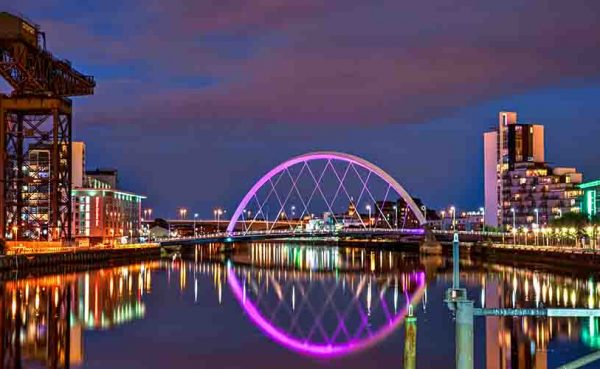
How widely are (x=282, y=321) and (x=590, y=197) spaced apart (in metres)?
74.1

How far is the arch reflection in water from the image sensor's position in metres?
30.2

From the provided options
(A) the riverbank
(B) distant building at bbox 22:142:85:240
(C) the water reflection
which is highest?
(B) distant building at bbox 22:142:85:240

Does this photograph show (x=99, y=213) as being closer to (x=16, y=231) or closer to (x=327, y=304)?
(x=16, y=231)

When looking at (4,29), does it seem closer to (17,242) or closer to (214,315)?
(17,242)

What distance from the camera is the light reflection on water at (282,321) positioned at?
25.1 m

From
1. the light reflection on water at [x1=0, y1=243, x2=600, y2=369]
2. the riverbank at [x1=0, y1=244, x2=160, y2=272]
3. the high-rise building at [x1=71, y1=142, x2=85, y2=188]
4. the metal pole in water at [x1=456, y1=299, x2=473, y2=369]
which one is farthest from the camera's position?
the high-rise building at [x1=71, y1=142, x2=85, y2=188]

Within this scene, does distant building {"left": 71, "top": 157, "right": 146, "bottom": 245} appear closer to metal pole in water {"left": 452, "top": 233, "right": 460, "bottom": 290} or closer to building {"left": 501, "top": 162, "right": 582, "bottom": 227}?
building {"left": 501, "top": 162, "right": 582, "bottom": 227}

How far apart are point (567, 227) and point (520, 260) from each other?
13397mm

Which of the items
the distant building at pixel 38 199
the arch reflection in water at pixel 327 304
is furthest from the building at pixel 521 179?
the distant building at pixel 38 199

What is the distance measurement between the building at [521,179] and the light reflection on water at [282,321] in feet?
167

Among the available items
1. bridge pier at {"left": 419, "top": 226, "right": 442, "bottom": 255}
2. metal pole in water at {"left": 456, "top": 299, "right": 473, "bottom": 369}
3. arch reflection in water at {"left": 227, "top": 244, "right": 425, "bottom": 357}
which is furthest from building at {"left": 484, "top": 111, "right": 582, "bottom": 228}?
metal pole in water at {"left": 456, "top": 299, "right": 473, "bottom": 369}

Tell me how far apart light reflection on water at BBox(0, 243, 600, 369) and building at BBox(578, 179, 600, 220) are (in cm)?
4328

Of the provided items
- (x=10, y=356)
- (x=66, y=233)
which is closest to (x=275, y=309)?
(x=10, y=356)

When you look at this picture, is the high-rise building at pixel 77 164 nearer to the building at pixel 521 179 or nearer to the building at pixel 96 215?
the building at pixel 96 215
